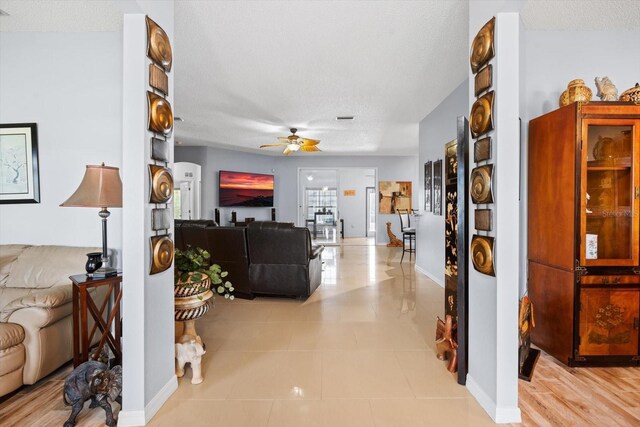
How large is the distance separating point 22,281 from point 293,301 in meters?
2.60

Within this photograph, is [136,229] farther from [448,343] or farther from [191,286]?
[448,343]

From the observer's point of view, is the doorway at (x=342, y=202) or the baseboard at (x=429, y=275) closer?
the baseboard at (x=429, y=275)

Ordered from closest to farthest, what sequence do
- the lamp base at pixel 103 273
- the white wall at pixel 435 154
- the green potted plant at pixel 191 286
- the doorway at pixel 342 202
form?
the lamp base at pixel 103 273, the green potted plant at pixel 191 286, the white wall at pixel 435 154, the doorway at pixel 342 202

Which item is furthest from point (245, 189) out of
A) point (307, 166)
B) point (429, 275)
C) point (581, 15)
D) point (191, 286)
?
point (581, 15)

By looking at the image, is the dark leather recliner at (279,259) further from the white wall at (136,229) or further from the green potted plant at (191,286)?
the white wall at (136,229)

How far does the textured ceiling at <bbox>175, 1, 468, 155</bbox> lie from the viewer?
7.88 ft

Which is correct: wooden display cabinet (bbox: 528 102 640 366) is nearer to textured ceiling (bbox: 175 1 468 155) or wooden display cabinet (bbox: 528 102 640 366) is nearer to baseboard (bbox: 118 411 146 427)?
textured ceiling (bbox: 175 1 468 155)

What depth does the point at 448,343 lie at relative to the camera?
7.72ft

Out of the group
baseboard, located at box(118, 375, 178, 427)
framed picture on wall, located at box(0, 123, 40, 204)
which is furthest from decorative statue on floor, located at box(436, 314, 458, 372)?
framed picture on wall, located at box(0, 123, 40, 204)

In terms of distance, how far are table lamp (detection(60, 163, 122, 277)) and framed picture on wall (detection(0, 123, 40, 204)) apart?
1.08 metres

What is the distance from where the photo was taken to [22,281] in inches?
95.2

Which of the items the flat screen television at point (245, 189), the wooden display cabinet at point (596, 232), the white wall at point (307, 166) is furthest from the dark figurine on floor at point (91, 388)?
the white wall at point (307, 166)

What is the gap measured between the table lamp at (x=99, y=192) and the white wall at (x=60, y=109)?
0.70 m

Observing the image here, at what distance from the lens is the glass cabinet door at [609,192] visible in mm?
2297
